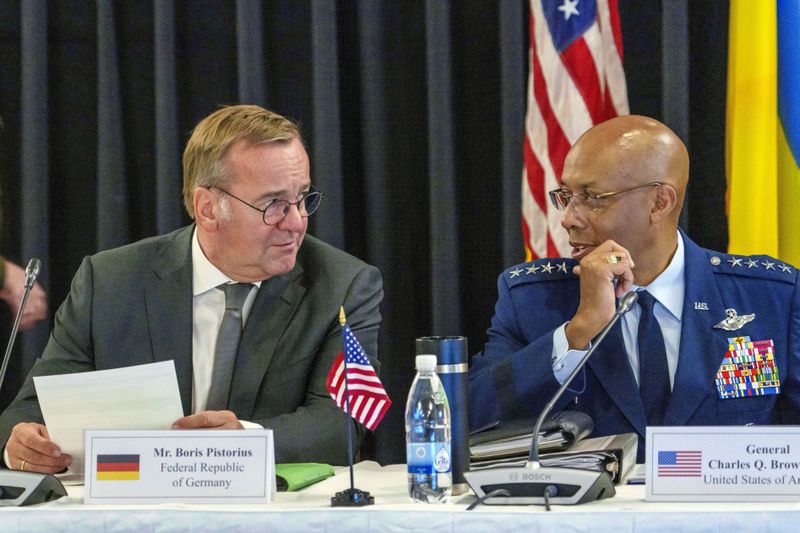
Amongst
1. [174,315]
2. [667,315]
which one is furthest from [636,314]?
[174,315]

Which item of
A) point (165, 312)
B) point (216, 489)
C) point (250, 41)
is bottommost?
point (216, 489)

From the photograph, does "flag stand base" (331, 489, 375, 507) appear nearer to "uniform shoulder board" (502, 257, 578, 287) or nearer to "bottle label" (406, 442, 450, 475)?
"bottle label" (406, 442, 450, 475)

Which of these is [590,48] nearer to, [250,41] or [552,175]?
[552,175]

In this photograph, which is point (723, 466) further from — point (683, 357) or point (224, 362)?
point (224, 362)

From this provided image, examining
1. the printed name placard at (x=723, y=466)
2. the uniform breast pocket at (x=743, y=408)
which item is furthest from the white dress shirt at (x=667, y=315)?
the printed name placard at (x=723, y=466)

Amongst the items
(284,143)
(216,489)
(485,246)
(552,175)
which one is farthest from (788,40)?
(216,489)

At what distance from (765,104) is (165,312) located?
1974 mm

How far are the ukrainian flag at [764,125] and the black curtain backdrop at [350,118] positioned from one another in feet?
0.68

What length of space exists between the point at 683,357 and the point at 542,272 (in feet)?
1.52

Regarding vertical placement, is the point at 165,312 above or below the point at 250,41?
below

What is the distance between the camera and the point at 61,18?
3.95 m

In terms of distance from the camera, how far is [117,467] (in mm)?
1891

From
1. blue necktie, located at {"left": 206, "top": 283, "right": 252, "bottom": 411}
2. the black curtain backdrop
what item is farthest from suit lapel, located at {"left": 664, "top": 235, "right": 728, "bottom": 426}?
blue necktie, located at {"left": 206, "top": 283, "right": 252, "bottom": 411}

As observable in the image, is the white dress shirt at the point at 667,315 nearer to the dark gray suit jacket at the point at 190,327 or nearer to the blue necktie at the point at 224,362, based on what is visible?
the dark gray suit jacket at the point at 190,327
